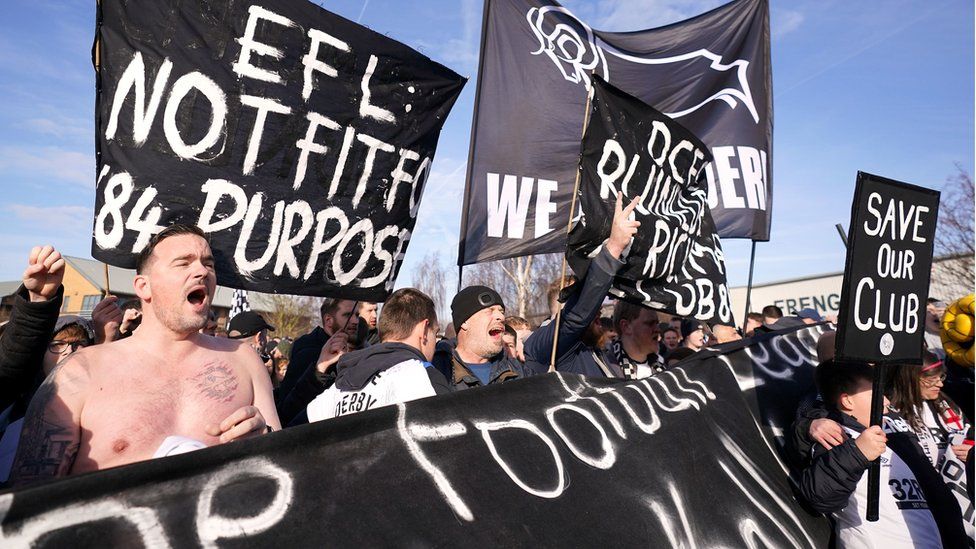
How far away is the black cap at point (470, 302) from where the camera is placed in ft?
13.4

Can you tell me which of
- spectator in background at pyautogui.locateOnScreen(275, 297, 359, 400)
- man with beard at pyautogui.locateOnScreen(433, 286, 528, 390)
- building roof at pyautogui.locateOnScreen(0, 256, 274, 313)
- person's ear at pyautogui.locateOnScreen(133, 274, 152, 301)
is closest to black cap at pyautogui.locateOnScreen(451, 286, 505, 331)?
man with beard at pyautogui.locateOnScreen(433, 286, 528, 390)

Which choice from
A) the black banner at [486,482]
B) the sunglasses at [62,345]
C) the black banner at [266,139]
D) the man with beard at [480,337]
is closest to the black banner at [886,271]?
the black banner at [486,482]

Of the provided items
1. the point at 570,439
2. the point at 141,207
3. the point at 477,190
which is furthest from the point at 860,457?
the point at 477,190

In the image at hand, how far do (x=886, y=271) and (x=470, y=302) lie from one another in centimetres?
221

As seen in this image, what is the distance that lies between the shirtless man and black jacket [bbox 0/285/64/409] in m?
0.27

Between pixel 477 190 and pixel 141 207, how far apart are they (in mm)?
2923

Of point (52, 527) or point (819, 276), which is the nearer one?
point (52, 527)

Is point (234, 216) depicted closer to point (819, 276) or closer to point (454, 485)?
point (454, 485)

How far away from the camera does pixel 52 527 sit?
1381mm

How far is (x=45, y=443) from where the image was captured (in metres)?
1.87

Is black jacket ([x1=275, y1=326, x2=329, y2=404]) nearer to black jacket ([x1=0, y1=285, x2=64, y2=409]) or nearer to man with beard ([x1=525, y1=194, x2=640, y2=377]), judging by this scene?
man with beard ([x1=525, y1=194, x2=640, y2=377])

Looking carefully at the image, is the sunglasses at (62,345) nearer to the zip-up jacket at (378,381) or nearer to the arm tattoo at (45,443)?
the zip-up jacket at (378,381)

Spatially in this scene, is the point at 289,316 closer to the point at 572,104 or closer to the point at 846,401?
the point at 572,104

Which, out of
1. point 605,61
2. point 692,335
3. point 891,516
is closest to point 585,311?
point 891,516
